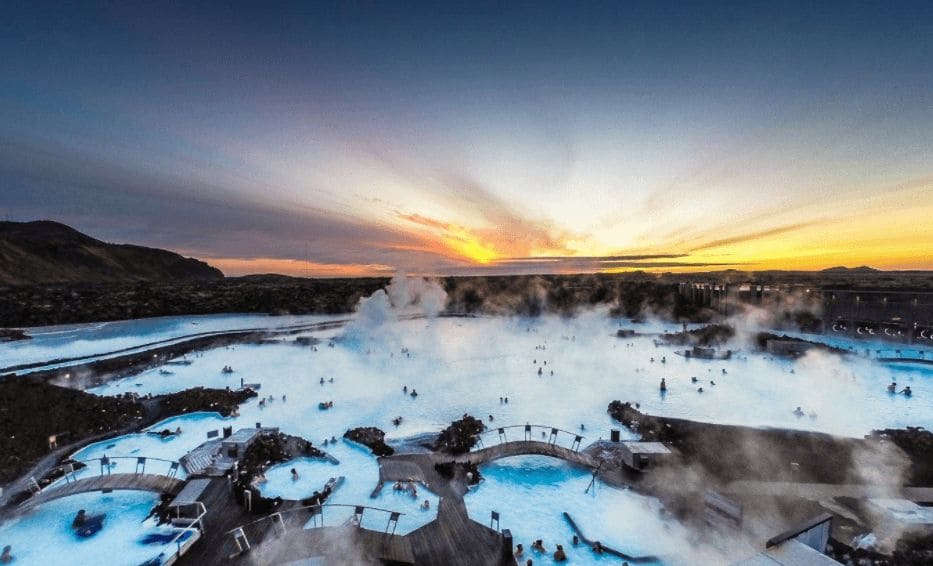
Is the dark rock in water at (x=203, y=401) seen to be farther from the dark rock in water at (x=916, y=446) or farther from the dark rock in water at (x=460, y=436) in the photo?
the dark rock in water at (x=916, y=446)

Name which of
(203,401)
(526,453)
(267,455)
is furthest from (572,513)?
(203,401)

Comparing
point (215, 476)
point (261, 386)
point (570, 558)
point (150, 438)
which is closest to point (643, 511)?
point (570, 558)

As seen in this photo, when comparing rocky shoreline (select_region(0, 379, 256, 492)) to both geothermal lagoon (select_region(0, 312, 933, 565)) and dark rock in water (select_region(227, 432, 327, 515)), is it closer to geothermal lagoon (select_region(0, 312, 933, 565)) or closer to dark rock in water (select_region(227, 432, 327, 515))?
geothermal lagoon (select_region(0, 312, 933, 565))

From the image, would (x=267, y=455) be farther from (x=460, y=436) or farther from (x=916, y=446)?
(x=916, y=446)

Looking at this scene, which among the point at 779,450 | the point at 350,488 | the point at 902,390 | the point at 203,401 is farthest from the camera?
the point at 902,390

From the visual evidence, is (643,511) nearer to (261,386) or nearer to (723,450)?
(723,450)
